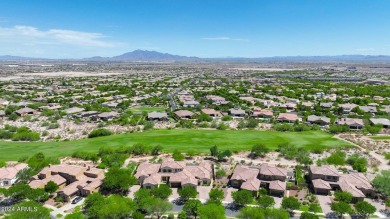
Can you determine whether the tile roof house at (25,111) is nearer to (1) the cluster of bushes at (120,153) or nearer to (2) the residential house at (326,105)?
(1) the cluster of bushes at (120,153)

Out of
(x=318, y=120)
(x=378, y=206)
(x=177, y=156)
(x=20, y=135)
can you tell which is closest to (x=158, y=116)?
(x=177, y=156)

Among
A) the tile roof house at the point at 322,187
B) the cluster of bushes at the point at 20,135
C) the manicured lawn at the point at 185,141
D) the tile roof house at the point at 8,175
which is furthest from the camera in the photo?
the cluster of bushes at the point at 20,135

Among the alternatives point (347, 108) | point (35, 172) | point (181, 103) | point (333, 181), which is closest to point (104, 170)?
point (35, 172)

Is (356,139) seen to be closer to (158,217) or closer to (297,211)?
(297,211)

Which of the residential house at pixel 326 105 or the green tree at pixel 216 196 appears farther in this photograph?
the residential house at pixel 326 105

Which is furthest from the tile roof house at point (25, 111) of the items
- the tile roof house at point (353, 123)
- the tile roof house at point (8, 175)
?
the tile roof house at point (353, 123)

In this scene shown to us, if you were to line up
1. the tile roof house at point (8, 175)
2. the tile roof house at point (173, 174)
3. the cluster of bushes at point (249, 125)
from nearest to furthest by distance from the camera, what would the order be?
the tile roof house at point (8, 175) → the tile roof house at point (173, 174) → the cluster of bushes at point (249, 125)

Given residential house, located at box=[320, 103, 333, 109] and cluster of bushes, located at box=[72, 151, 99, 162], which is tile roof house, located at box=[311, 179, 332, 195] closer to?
cluster of bushes, located at box=[72, 151, 99, 162]

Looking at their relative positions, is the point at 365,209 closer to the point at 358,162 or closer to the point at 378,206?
the point at 378,206
